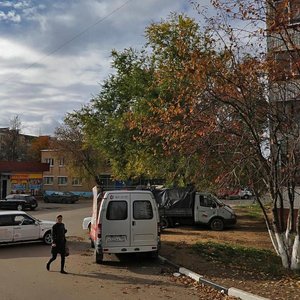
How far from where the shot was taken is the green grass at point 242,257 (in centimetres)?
1180

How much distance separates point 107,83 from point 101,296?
21.3m

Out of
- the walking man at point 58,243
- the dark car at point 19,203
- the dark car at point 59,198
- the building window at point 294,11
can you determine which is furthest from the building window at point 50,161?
the building window at point 294,11

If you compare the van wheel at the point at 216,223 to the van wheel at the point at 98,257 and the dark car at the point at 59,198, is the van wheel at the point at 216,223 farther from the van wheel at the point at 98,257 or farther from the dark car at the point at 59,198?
the dark car at the point at 59,198

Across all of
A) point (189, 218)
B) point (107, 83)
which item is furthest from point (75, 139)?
point (189, 218)

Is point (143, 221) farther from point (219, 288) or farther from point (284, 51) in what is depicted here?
point (284, 51)

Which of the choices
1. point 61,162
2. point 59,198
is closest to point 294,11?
point 59,198

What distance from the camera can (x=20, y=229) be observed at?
653 inches

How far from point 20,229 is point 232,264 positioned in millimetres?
8426

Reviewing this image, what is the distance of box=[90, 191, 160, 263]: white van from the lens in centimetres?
1223

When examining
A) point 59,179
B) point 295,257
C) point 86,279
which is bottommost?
point 86,279

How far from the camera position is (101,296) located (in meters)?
8.73

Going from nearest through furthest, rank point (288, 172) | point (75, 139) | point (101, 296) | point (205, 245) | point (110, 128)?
point (101, 296), point (288, 172), point (205, 245), point (110, 128), point (75, 139)

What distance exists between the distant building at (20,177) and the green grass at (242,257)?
40118 mm

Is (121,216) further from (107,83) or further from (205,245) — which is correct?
(107,83)
